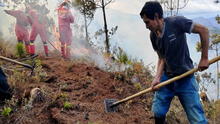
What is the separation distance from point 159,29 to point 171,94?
86 cm

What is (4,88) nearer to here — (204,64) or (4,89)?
(4,89)

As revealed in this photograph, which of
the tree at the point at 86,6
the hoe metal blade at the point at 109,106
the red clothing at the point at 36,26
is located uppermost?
the tree at the point at 86,6

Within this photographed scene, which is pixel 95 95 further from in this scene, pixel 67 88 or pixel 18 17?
pixel 18 17

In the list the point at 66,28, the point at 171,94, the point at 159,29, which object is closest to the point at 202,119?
the point at 171,94

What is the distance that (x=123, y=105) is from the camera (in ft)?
19.1

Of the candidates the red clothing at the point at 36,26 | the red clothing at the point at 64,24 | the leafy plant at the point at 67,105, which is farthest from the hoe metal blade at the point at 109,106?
the red clothing at the point at 64,24

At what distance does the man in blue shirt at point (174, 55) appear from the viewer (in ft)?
12.0

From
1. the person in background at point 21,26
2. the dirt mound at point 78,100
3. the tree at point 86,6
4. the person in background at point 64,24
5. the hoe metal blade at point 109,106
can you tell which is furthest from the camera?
the tree at point 86,6

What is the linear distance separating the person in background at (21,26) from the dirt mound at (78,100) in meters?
1.34

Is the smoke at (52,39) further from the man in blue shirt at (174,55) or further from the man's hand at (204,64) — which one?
the man's hand at (204,64)

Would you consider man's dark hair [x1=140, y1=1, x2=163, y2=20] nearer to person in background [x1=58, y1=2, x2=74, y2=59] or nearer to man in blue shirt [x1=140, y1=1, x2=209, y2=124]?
man in blue shirt [x1=140, y1=1, x2=209, y2=124]

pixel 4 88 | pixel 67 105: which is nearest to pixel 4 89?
pixel 4 88

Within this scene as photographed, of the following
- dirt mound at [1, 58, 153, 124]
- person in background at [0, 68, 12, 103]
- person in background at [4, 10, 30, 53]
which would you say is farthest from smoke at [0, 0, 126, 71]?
person in background at [0, 68, 12, 103]

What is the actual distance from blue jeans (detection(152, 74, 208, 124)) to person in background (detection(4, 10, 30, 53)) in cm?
478
